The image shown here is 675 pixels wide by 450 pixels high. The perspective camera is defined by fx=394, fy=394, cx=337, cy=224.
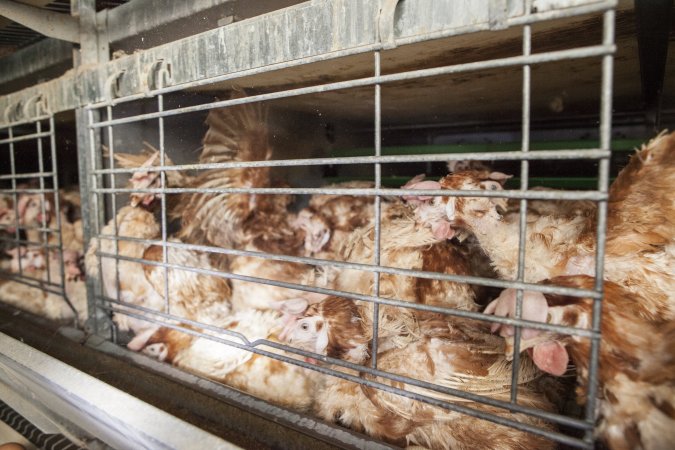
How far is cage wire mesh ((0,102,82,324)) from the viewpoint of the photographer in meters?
2.18

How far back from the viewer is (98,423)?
1109mm

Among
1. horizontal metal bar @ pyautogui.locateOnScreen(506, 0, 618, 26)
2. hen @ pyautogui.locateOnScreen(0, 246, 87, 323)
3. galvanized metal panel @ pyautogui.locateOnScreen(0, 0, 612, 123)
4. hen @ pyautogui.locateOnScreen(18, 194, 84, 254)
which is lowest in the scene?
hen @ pyautogui.locateOnScreen(0, 246, 87, 323)

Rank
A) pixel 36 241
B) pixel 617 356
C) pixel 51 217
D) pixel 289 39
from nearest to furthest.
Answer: pixel 617 356
pixel 289 39
pixel 36 241
pixel 51 217

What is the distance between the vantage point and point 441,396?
4.09ft

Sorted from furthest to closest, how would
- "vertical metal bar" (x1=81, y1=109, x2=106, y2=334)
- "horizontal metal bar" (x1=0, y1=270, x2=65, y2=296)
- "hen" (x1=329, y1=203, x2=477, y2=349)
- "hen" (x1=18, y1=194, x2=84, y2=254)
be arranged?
"hen" (x1=18, y1=194, x2=84, y2=254) < "horizontal metal bar" (x1=0, y1=270, x2=65, y2=296) < "vertical metal bar" (x1=81, y1=109, x2=106, y2=334) < "hen" (x1=329, y1=203, x2=477, y2=349)

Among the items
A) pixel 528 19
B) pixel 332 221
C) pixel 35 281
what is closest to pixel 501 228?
pixel 528 19

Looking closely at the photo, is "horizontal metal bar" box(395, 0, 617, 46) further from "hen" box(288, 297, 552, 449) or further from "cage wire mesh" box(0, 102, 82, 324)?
"cage wire mesh" box(0, 102, 82, 324)

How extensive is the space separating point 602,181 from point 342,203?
2064 mm

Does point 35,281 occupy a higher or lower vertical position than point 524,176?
lower

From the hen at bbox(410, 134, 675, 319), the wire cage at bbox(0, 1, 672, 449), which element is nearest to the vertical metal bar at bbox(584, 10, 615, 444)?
the wire cage at bbox(0, 1, 672, 449)

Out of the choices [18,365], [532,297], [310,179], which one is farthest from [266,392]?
[310,179]

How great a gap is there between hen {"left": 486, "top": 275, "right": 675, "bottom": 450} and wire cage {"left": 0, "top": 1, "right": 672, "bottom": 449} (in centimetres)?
6

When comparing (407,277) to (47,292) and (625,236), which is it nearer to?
(625,236)

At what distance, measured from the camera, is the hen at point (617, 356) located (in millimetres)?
938
